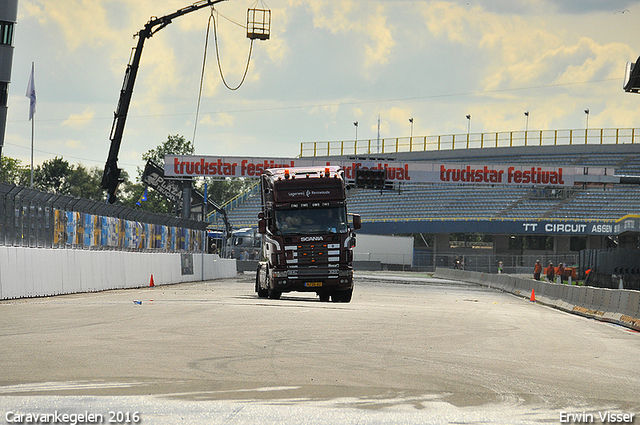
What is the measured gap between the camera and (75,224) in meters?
25.6

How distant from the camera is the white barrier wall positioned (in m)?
20.8

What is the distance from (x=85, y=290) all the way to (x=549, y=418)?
2070 centimetres

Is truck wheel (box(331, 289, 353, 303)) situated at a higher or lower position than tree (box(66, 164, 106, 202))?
lower

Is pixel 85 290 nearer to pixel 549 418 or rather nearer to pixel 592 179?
pixel 549 418

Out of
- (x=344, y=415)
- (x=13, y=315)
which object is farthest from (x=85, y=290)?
(x=344, y=415)

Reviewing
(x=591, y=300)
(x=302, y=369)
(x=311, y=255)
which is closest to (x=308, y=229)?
(x=311, y=255)

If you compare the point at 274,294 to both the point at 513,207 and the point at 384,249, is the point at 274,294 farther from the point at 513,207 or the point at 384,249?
the point at 513,207

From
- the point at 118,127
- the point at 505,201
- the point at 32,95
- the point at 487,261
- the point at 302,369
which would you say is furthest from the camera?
the point at 505,201

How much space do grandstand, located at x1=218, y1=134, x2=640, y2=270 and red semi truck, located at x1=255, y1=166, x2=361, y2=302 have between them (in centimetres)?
4806

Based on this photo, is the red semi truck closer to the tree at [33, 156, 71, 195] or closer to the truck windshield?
the truck windshield

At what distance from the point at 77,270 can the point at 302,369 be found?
17.2 metres

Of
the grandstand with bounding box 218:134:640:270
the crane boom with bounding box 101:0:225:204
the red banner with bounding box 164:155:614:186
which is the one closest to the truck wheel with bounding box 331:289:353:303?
the crane boom with bounding box 101:0:225:204

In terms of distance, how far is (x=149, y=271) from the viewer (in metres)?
32.2

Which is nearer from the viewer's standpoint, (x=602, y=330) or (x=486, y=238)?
(x=602, y=330)
